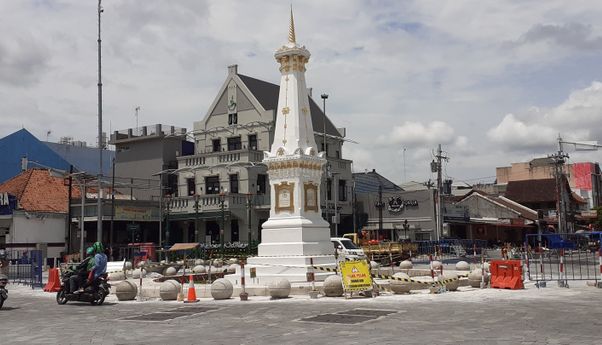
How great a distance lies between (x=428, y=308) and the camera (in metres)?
15.9

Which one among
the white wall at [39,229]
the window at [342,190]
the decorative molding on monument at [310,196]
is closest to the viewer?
the decorative molding on monument at [310,196]

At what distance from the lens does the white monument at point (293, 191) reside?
2477 centimetres

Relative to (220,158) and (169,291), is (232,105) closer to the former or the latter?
(220,158)

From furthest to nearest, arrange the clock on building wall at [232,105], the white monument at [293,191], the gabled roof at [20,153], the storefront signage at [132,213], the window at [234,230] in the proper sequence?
1. the gabled roof at [20,153]
2. the clock on building wall at [232,105]
3. the window at [234,230]
4. the storefront signage at [132,213]
5. the white monument at [293,191]

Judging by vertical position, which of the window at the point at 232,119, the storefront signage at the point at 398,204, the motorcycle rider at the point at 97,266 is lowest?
the motorcycle rider at the point at 97,266

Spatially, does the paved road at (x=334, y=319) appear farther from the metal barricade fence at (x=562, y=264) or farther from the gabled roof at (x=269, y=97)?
the gabled roof at (x=269, y=97)

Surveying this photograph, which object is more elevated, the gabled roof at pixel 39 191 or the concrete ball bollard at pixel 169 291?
the gabled roof at pixel 39 191

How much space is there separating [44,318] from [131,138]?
149 ft

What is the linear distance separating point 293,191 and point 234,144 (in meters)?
28.2

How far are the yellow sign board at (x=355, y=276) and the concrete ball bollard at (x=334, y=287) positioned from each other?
0.55 metres

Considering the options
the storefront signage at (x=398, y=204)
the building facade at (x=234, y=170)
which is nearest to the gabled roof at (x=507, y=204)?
the storefront signage at (x=398, y=204)

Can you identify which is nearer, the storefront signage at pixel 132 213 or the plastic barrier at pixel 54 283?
the plastic barrier at pixel 54 283

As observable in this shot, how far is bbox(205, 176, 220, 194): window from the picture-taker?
51656 mm

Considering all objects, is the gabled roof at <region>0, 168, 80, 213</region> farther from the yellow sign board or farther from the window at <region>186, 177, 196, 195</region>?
the yellow sign board
